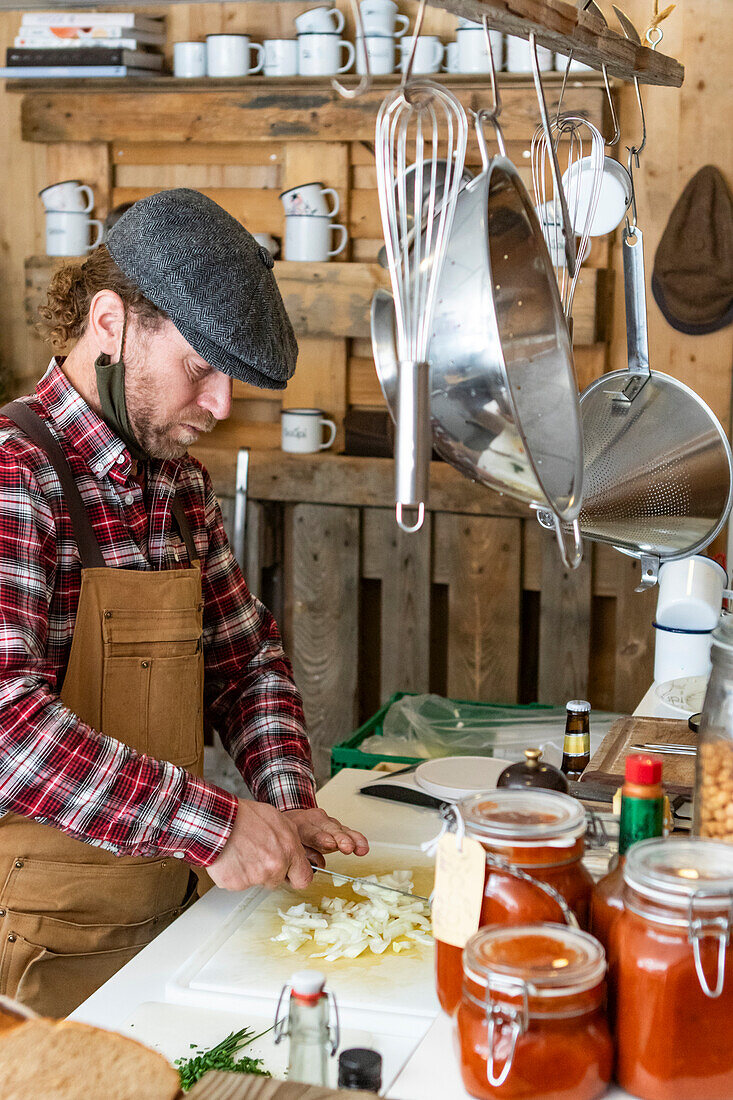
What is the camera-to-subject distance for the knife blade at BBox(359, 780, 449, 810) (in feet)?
6.16

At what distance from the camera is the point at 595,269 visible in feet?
10.8

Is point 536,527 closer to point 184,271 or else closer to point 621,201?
point 621,201

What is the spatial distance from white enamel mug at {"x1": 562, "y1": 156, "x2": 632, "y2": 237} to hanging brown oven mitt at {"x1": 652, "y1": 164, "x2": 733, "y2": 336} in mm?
1450

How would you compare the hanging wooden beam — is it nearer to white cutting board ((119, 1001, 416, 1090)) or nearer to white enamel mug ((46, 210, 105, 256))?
white cutting board ((119, 1001, 416, 1090))

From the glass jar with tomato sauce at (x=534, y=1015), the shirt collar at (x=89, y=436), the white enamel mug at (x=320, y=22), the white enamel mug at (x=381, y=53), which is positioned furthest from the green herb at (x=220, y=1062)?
the white enamel mug at (x=320, y=22)

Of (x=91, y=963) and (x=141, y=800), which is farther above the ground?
(x=141, y=800)

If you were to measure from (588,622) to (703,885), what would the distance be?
8.21 feet

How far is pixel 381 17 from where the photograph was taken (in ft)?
10.6

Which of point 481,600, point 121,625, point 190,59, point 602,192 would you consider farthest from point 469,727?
point 190,59

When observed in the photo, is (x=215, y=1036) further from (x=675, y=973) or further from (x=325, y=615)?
(x=325, y=615)

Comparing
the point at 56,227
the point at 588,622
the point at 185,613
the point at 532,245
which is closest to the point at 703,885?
the point at 532,245

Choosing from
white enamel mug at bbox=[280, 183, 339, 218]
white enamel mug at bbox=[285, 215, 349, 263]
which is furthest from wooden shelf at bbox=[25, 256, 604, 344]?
white enamel mug at bbox=[280, 183, 339, 218]

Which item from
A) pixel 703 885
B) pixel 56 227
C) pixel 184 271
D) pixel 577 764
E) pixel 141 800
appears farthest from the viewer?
pixel 56 227

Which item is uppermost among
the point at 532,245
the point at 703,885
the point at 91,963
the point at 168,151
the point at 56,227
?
the point at 168,151
